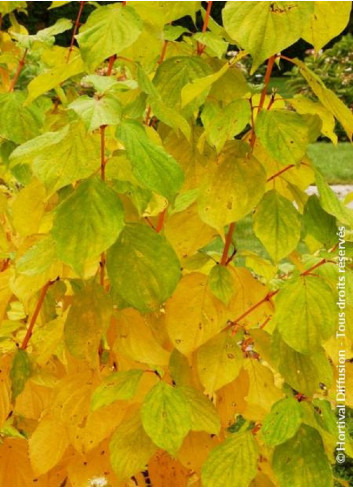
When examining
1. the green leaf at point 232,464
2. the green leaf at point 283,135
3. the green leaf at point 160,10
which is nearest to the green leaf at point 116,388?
the green leaf at point 232,464

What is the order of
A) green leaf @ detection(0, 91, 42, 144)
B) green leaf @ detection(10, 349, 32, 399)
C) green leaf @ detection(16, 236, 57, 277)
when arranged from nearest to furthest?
green leaf @ detection(16, 236, 57, 277), green leaf @ detection(10, 349, 32, 399), green leaf @ detection(0, 91, 42, 144)

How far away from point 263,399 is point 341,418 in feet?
1.05

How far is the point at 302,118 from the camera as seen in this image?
1123 millimetres

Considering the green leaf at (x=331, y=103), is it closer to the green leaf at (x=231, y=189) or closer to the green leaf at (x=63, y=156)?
the green leaf at (x=231, y=189)

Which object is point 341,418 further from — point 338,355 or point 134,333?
point 134,333

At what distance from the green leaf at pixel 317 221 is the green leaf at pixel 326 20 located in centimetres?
22

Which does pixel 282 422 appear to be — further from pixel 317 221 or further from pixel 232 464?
pixel 317 221

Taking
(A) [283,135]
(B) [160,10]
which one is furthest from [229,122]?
(B) [160,10]

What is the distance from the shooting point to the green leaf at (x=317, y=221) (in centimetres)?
115

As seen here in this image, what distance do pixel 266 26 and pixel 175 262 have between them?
0.32 m

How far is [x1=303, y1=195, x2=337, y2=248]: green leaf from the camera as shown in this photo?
115cm

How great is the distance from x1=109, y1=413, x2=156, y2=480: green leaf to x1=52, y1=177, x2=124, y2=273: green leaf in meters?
0.34

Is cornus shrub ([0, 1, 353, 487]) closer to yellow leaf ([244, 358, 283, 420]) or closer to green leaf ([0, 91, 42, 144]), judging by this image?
yellow leaf ([244, 358, 283, 420])

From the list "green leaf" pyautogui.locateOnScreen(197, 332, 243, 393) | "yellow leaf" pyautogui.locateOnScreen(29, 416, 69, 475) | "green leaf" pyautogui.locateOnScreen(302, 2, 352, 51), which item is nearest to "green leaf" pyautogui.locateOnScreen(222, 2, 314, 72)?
"green leaf" pyautogui.locateOnScreen(302, 2, 352, 51)
